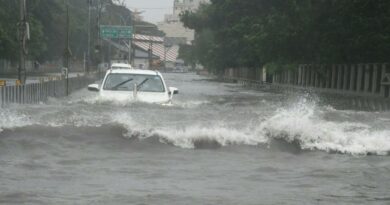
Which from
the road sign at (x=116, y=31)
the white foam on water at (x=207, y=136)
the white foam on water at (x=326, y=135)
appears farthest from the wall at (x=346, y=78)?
the white foam on water at (x=207, y=136)

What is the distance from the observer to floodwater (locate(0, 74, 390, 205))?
7.52m

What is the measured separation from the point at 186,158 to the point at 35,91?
15.4 meters

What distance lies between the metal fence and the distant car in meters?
2.91

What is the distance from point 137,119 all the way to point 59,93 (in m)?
19.9

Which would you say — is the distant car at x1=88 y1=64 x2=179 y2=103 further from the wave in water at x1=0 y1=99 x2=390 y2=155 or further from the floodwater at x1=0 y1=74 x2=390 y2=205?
the wave in water at x1=0 y1=99 x2=390 y2=155

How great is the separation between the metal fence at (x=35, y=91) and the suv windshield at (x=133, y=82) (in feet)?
9.66

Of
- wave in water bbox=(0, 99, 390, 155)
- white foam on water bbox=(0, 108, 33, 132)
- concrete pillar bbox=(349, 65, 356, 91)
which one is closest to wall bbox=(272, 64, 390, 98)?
concrete pillar bbox=(349, 65, 356, 91)

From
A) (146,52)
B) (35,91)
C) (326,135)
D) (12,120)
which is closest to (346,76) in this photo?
(35,91)

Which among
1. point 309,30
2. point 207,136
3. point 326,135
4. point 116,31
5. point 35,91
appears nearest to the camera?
point 207,136

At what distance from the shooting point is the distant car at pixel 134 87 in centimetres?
1575

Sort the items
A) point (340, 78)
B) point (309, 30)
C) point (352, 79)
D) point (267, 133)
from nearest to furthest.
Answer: point (267, 133)
point (352, 79)
point (309, 30)
point (340, 78)

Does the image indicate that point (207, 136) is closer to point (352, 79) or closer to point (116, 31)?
point (352, 79)

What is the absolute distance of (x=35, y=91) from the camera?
24.4m

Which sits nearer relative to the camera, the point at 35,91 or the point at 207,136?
the point at 207,136
